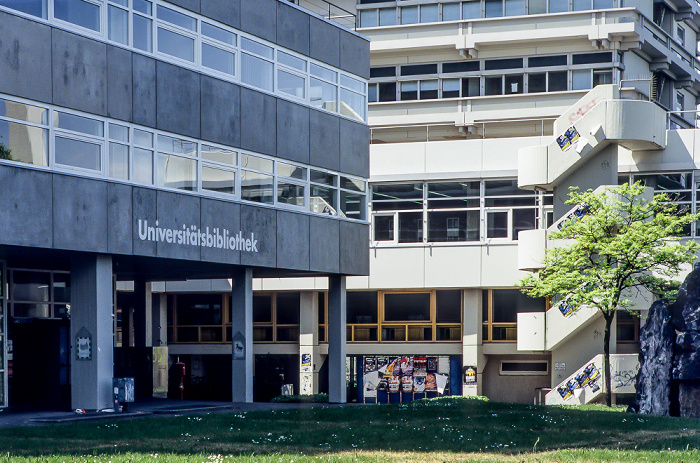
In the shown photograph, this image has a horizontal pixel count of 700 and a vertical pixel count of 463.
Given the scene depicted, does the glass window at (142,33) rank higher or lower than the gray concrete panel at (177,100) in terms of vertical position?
higher

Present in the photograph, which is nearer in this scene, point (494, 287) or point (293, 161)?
point (293, 161)

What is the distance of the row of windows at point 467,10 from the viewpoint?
48344mm

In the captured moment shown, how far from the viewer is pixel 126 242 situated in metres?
23.8

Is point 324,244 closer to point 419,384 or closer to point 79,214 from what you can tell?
point 79,214

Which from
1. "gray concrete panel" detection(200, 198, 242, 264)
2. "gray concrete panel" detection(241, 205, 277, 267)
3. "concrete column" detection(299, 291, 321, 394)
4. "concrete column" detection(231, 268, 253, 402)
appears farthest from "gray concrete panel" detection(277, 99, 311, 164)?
"concrete column" detection(299, 291, 321, 394)

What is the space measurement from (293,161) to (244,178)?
2255 mm

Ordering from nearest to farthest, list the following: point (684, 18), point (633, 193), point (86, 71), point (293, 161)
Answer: point (86, 71) < point (293, 161) < point (633, 193) < point (684, 18)

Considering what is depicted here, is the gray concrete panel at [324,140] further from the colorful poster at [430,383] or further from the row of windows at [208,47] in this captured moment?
the colorful poster at [430,383]

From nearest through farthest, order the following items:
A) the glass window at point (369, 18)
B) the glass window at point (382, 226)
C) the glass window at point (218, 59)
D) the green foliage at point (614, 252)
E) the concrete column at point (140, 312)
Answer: the glass window at point (218, 59) < the green foliage at point (614, 252) < the concrete column at point (140, 312) < the glass window at point (382, 226) < the glass window at point (369, 18)

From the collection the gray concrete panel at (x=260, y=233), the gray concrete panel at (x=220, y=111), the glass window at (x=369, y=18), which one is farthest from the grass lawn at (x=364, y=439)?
the glass window at (x=369, y=18)

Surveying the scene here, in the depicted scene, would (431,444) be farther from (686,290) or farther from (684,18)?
(684,18)

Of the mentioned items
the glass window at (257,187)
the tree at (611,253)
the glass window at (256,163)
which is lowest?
the tree at (611,253)

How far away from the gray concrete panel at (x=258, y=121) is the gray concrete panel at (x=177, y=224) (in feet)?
8.75

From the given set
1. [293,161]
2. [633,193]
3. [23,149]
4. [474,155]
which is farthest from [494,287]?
[23,149]
